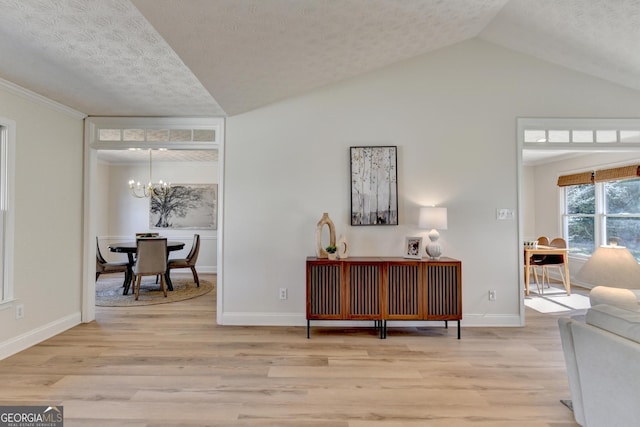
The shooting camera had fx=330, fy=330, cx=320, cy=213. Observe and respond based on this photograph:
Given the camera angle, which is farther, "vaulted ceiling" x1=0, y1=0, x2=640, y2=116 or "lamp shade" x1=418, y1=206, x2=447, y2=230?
"lamp shade" x1=418, y1=206, x2=447, y2=230

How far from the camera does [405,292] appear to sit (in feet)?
10.6

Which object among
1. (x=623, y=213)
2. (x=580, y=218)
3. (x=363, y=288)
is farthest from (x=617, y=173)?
(x=363, y=288)

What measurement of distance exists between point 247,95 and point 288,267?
1.84m

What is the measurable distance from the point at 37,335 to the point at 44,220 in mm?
1079

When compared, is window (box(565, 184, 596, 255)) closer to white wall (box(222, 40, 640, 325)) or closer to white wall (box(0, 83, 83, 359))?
white wall (box(222, 40, 640, 325))

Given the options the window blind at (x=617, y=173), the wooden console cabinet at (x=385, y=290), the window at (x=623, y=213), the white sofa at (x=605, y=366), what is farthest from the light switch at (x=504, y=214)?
the window at (x=623, y=213)

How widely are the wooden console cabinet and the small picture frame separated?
0.13 meters

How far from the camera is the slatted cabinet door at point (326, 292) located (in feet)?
10.6

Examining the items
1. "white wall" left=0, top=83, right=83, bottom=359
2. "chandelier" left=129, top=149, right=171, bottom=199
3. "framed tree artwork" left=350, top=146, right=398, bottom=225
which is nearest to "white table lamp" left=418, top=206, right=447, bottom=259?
"framed tree artwork" left=350, top=146, right=398, bottom=225

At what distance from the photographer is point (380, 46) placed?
123 inches

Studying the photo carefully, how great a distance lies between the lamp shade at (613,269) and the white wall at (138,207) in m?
6.34

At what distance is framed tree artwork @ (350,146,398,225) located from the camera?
11.7ft

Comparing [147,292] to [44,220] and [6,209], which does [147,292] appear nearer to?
[44,220]

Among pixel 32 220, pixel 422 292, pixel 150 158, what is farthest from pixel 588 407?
pixel 150 158
